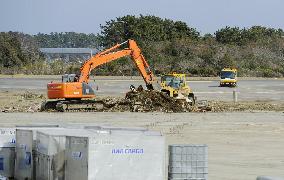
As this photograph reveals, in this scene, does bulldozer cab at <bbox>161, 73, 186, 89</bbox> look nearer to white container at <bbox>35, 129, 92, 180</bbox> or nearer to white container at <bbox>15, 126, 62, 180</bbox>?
white container at <bbox>15, 126, 62, 180</bbox>

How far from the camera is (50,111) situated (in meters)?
42.9

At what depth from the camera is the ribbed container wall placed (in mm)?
15805

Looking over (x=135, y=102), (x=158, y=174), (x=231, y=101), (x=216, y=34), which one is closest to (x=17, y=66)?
(x=216, y=34)

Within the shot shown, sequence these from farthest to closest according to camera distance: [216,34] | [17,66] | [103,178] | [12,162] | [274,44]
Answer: [216,34] < [274,44] < [17,66] < [12,162] < [103,178]

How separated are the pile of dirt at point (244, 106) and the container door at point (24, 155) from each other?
2837 cm

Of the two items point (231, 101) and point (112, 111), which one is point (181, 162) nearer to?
point (112, 111)

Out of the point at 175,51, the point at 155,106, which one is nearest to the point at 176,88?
the point at 155,106

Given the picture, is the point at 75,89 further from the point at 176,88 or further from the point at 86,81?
the point at 176,88

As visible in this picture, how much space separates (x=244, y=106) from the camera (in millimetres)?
49312

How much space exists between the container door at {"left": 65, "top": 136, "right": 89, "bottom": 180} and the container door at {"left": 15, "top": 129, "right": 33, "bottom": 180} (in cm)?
209

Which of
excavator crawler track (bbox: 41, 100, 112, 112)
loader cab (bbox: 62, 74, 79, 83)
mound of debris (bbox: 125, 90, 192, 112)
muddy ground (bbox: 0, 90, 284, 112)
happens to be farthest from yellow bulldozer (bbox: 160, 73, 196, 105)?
loader cab (bbox: 62, 74, 79, 83)

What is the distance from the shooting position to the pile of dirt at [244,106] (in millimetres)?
46688

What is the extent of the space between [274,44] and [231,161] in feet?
328

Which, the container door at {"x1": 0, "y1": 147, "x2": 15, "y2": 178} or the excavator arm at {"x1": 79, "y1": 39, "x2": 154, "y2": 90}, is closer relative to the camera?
the container door at {"x1": 0, "y1": 147, "x2": 15, "y2": 178}
